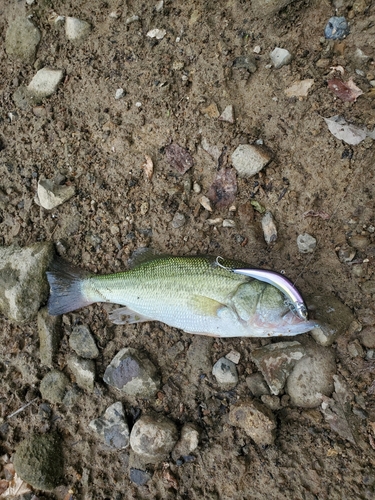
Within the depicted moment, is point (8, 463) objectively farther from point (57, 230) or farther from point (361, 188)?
point (361, 188)

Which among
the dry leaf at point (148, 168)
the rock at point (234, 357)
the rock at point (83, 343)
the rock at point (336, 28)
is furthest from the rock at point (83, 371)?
the rock at point (336, 28)

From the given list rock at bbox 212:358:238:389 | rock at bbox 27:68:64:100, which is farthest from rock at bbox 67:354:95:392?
rock at bbox 27:68:64:100

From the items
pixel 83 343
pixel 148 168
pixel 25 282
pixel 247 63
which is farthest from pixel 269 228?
pixel 25 282

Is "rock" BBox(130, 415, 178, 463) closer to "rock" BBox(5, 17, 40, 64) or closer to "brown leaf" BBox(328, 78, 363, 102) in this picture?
"brown leaf" BBox(328, 78, 363, 102)

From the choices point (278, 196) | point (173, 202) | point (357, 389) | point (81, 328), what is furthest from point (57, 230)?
point (357, 389)

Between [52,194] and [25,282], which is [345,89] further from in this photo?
[25,282]

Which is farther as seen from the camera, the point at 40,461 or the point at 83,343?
the point at 83,343
